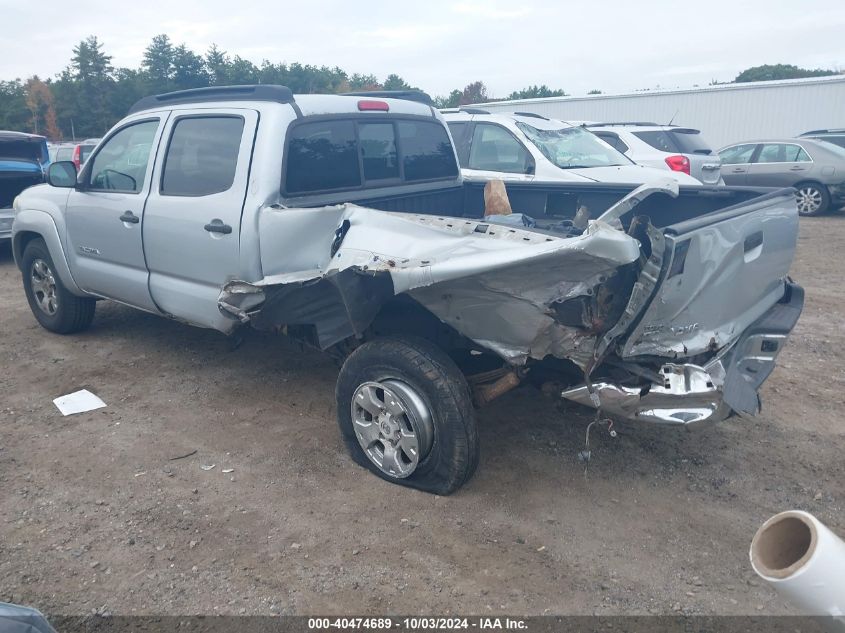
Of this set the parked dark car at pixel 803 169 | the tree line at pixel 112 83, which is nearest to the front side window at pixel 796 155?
the parked dark car at pixel 803 169

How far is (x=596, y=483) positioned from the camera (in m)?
3.77

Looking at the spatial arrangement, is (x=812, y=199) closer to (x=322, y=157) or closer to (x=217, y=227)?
(x=322, y=157)

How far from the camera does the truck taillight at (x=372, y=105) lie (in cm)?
466

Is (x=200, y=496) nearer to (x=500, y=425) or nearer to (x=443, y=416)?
(x=443, y=416)

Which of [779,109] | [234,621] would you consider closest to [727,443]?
[234,621]

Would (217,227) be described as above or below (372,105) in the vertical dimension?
below

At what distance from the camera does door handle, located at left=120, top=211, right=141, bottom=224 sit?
488cm

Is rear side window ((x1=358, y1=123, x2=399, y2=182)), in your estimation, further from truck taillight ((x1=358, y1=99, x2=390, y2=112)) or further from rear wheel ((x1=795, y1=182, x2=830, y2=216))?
rear wheel ((x1=795, y1=182, x2=830, y2=216))

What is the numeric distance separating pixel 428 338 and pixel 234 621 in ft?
5.56

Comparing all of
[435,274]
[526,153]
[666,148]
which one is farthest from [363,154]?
[666,148]

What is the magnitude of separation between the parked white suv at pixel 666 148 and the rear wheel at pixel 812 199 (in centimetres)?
248

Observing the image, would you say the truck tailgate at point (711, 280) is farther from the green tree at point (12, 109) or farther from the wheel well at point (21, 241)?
the green tree at point (12, 109)

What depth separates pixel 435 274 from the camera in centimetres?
312

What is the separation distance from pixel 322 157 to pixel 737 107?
20921 millimetres
